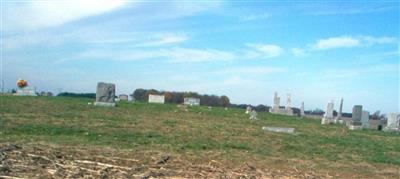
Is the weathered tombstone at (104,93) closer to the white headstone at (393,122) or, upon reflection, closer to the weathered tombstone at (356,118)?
the weathered tombstone at (356,118)

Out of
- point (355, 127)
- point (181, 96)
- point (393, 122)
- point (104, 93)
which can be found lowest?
point (355, 127)

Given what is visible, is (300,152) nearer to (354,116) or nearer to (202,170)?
(202,170)

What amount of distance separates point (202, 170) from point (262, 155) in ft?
12.7

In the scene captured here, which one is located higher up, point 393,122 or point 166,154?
point 393,122

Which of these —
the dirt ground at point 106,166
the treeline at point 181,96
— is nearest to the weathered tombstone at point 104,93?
the dirt ground at point 106,166

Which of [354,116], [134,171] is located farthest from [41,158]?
[354,116]

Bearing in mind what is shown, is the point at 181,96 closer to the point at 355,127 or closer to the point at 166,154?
the point at 355,127

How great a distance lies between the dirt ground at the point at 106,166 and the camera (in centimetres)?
726

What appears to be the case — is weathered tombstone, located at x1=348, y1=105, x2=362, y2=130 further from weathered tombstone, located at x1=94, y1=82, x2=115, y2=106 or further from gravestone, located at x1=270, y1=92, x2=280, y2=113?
gravestone, located at x1=270, y1=92, x2=280, y2=113

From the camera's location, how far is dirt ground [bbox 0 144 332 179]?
7.26 meters

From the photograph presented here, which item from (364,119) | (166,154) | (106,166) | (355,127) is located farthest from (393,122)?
(106,166)

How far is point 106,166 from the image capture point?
26.1 ft

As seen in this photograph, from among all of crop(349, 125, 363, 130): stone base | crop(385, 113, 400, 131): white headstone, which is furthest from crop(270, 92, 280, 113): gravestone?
crop(349, 125, 363, 130): stone base

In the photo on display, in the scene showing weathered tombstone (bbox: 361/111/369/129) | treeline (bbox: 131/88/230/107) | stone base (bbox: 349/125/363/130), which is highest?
treeline (bbox: 131/88/230/107)
